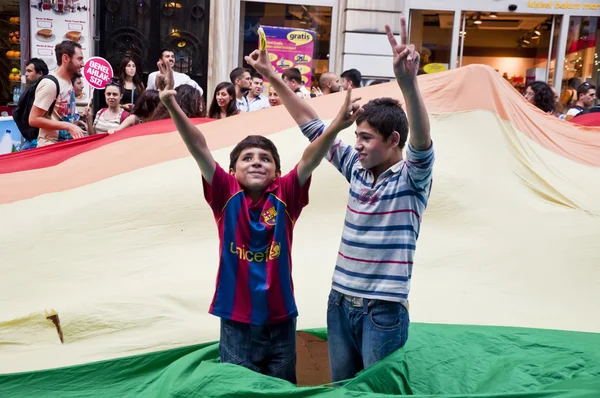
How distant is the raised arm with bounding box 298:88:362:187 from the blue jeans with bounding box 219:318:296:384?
530 millimetres

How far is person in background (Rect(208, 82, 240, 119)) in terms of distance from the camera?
19.9 feet

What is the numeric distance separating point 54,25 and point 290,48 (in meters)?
3.83

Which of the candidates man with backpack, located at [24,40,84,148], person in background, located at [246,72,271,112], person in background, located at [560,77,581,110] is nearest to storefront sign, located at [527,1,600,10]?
person in background, located at [560,77,581,110]

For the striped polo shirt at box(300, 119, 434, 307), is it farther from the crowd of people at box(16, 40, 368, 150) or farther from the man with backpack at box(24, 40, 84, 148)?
the man with backpack at box(24, 40, 84, 148)

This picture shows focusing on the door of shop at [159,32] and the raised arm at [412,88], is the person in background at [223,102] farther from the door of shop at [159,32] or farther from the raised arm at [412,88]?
the door of shop at [159,32]

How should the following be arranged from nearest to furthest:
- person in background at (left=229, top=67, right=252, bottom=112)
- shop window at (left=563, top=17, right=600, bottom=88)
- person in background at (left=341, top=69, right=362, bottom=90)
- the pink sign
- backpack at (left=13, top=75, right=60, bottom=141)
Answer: backpack at (left=13, top=75, right=60, bottom=141)
person in background at (left=229, top=67, right=252, bottom=112)
person in background at (left=341, top=69, right=362, bottom=90)
the pink sign
shop window at (left=563, top=17, right=600, bottom=88)

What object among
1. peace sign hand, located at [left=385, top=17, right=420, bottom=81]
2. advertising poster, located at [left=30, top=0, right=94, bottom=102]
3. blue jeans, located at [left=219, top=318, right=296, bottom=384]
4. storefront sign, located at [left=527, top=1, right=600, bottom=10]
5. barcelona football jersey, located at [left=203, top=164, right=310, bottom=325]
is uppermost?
storefront sign, located at [left=527, top=1, right=600, bottom=10]

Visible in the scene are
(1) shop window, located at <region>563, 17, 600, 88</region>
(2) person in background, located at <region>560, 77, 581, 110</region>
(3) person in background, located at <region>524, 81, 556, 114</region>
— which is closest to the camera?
(3) person in background, located at <region>524, 81, 556, 114</region>

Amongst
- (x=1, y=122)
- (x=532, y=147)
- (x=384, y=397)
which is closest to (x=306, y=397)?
(x=384, y=397)

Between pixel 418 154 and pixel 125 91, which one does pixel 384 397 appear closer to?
pixel 418 154

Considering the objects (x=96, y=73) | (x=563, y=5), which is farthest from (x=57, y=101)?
(x=563, y=5)

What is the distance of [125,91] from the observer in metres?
7.96

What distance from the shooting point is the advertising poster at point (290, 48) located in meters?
10.9

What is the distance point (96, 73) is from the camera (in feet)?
27.2
